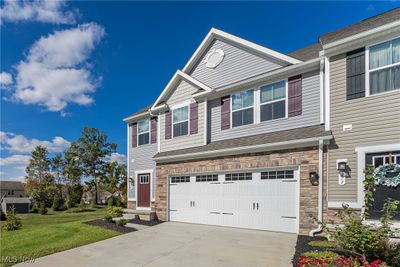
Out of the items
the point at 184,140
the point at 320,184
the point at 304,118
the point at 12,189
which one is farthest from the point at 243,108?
the point at 12,189

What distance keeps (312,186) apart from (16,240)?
10780 mm

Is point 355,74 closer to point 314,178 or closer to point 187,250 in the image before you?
point 314,178

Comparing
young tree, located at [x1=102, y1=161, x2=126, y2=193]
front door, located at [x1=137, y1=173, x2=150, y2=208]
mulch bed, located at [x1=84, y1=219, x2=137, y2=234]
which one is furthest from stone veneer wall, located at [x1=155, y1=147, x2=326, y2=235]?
young tree, located at [x1=102, y1=161, x2=126, y2=193]

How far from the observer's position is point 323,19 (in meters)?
11.9

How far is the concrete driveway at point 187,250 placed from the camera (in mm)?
6453

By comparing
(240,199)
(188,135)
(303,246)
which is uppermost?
A: (188,135)

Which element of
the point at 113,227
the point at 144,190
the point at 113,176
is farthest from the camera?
the point at 113,176

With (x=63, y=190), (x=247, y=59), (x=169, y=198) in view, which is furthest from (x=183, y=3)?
(x=63, y=190)

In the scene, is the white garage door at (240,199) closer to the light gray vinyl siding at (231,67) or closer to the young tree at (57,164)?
the light gray vinyl siding at (231,67)

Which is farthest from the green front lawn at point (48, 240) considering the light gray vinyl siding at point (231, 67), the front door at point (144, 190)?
the light gray vinyl siding at point (231, 67)

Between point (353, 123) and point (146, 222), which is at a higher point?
point (353, 123)

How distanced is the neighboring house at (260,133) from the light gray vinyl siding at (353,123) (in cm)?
3

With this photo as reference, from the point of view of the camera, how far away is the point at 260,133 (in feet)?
34.1

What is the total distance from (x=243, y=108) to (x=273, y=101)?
1392mm
